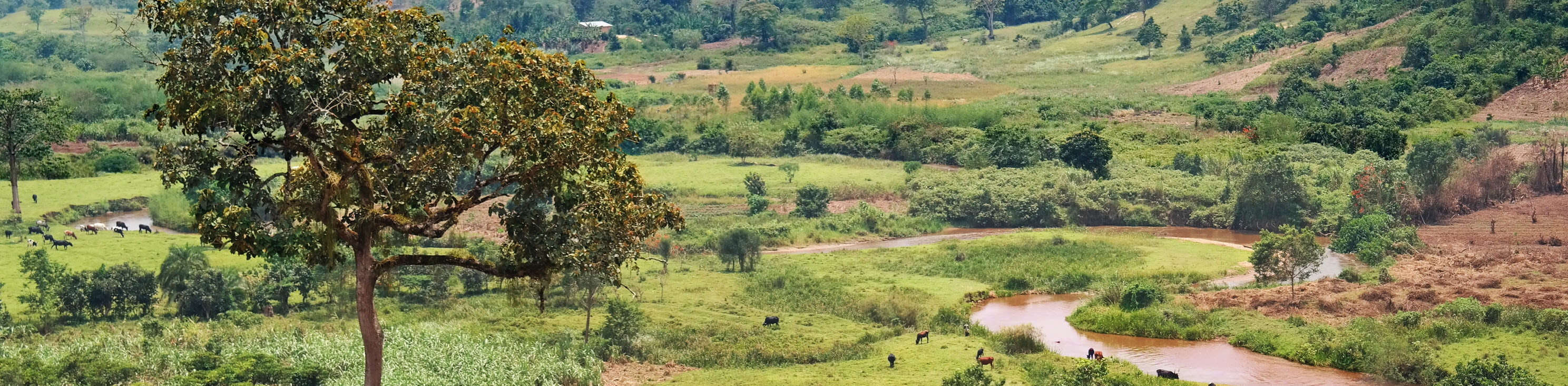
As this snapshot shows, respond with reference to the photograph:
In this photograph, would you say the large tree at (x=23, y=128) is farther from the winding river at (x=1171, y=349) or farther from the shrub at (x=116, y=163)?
the winding river at (x=1171, y=349)

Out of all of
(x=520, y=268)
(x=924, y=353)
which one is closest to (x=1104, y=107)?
(x=924, y=353)

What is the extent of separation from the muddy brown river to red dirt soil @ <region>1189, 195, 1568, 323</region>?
3152mm

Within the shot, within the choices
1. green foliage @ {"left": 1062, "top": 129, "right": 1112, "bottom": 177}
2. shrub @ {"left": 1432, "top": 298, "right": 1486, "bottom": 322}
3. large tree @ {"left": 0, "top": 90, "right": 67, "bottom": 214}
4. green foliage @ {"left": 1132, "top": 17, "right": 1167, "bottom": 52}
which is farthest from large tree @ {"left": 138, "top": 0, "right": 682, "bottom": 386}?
green foliage @ {"left": 1132, "top": 17, "right": 1167, "bottom": 52}

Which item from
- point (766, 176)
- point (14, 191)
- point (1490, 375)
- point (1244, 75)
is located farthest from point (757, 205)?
point (1244, 75)

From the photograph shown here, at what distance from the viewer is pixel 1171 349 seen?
33.8m

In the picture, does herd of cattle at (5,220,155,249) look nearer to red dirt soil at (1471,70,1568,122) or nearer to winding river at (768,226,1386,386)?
winding river at (768,226,1386,386)

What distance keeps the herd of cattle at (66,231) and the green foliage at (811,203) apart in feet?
75.7

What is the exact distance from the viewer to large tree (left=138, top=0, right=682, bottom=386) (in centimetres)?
1534

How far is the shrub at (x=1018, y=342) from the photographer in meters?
31.7

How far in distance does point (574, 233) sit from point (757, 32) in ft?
335

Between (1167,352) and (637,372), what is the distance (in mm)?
13609

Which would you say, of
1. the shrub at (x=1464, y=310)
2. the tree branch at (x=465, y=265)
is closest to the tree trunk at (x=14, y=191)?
the tree branch at (x=465, y=265)

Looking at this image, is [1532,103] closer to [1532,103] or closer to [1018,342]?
[1532,103]

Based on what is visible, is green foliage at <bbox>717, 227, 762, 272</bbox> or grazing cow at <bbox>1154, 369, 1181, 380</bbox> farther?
green foliage at <bbox>717, 227, 762, 272</bbox>
